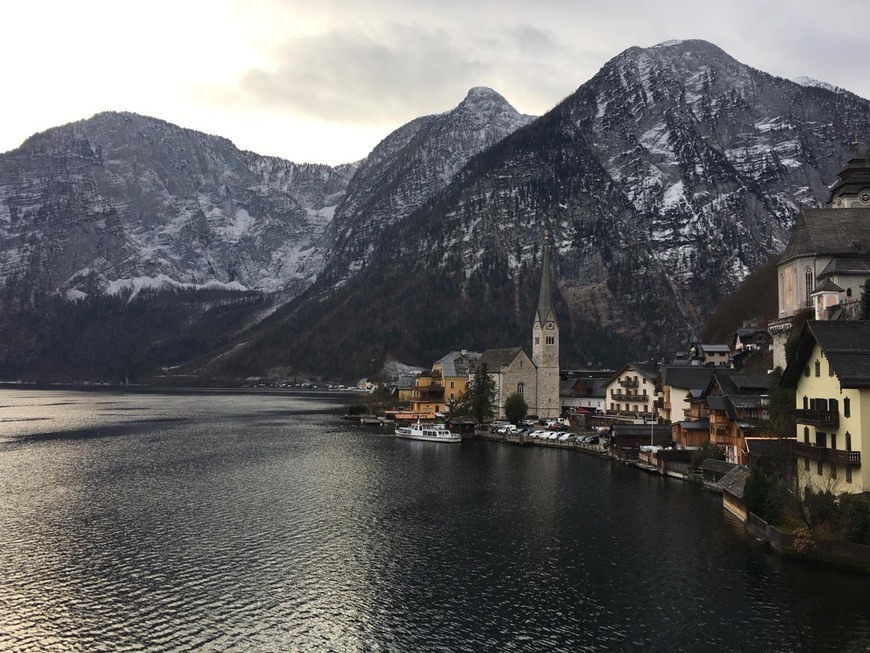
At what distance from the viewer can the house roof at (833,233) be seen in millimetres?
71575

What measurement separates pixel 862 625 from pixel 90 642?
36388 mm

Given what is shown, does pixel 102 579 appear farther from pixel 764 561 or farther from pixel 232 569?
pixel 764 561

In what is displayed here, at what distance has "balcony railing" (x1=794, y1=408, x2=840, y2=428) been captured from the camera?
42.5 m

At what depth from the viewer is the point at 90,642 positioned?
30.9m

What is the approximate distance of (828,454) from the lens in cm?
4253

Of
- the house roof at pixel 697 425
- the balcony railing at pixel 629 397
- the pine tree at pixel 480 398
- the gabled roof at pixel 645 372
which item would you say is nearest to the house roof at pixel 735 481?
the house roof at pixel 697 425

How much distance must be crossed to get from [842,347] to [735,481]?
16977 mm

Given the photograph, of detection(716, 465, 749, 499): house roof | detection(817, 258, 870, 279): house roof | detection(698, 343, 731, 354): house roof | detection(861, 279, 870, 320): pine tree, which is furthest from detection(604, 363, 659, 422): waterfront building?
detection(861, 279, 870, 320): pine tree

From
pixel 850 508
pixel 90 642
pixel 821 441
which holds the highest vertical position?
pixel 821 441

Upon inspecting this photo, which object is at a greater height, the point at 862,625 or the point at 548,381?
the point at 548,381

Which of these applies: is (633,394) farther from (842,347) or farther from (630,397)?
(842,347)

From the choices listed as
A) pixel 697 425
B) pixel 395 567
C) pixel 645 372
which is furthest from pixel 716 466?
pixel 645 372

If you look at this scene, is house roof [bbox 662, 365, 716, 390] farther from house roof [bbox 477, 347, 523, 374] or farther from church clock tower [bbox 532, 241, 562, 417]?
church clock tower [bbox 532, 241, 562, 417]

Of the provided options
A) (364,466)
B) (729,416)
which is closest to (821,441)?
(729,416)
